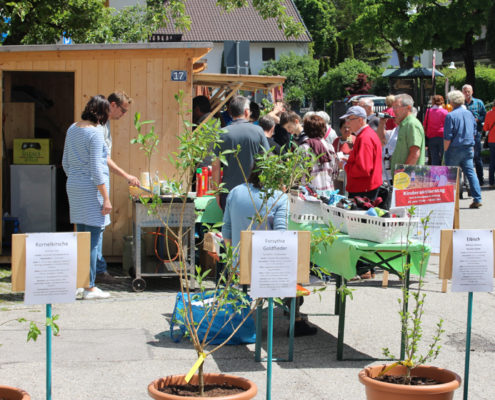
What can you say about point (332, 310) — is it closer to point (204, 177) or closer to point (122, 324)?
point (122, 324)

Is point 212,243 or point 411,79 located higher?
point 411,79

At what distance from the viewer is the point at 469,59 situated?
34.1m

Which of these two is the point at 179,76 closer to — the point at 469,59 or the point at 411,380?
Answer: the point at 411,380

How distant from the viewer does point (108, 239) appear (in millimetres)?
9773

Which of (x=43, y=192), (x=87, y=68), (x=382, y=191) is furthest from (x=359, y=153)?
(x=43, y=192)

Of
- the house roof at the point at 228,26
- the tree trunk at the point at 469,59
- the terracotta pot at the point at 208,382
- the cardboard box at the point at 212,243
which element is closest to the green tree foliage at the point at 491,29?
the tree trunk at the point at 469,59

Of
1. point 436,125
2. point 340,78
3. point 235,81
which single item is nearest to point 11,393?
point 235,81

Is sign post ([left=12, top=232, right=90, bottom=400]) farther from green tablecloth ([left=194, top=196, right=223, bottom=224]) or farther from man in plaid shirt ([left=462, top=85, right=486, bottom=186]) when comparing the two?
man in plaid shirt ([left=462, top=85, right=486, bottom=186])

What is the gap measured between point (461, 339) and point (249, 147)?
283cm

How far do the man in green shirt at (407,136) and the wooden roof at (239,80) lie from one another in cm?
302

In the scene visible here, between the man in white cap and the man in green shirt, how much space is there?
1050 mm

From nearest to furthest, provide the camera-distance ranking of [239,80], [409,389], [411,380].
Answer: [409,389]
[411,380]
[239,80]

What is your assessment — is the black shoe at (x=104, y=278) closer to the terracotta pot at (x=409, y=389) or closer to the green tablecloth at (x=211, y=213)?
the green tablecloth at (x=211, y=213)

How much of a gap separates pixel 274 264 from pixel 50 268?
3.78 ft
